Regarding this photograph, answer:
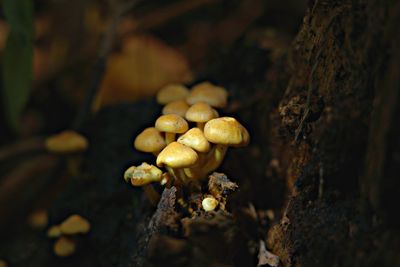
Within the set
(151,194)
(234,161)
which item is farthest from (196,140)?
(234,161)

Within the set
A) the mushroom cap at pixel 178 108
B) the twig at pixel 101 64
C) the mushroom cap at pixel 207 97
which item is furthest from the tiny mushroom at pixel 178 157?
the twig at pixel 101 64

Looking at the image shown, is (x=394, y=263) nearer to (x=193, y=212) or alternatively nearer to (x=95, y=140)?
(x=193, y=212)

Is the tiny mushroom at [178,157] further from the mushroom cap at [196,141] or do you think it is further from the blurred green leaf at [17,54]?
the blurred green leaf at [17,54]

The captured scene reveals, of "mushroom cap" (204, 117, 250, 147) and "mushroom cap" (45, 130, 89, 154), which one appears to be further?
"mushroom cap" (45, 130, 89, 154)

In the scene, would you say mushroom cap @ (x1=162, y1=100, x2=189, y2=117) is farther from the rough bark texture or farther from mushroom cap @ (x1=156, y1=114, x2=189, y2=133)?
the rough bark texture

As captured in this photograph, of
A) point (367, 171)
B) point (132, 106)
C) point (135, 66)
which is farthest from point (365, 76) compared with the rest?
point (135, 66)

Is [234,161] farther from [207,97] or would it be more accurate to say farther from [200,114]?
[200,114]

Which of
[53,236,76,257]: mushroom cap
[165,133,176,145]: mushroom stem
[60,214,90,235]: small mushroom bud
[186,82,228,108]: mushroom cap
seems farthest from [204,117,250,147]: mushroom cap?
[53,236,76,257]: mushroom cap
